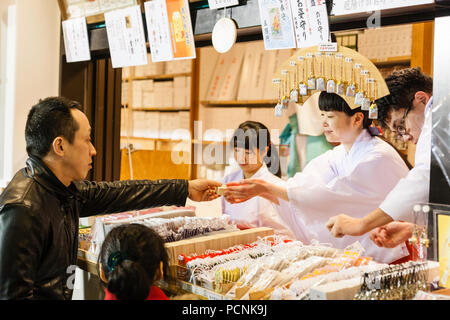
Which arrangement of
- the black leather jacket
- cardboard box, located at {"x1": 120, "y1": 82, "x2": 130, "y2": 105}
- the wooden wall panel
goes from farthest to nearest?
1. cardboard box, located at {"x1": 120, "y1": 82, "x2": 130, "y2": 105}
2. the wooden wall panel
3. the black leather jacket

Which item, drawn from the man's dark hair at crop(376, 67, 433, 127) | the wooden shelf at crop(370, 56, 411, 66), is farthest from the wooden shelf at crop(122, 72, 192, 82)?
the man's dark hair at crop(376, 67, 433, 127)

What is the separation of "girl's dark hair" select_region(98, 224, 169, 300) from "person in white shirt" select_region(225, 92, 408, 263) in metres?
0.95

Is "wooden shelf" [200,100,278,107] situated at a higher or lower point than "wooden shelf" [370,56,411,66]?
lower

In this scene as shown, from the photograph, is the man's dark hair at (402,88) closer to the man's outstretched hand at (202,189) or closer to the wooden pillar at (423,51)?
the wooden pillar at (423,51)

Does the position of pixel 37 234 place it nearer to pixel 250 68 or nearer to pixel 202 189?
pixel 202 189

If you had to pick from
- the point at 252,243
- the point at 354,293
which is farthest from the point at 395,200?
the point at 252,243

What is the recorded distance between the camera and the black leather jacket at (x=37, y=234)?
1722 millimetres

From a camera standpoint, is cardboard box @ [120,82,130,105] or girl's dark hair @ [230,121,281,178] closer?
girl's dark hair @ [230,121,281,178]

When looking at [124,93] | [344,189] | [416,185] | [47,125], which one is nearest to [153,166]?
[124,93]

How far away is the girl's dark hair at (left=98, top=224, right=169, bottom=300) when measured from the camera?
1.52m

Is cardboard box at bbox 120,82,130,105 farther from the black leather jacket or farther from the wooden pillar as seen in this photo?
the wooden pillar

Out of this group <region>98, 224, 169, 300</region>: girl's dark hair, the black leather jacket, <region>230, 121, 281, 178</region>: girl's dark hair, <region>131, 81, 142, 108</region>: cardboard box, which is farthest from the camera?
<region>131, 81, 142, 108</region>: cardboard box

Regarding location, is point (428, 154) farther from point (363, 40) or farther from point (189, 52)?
point (189, 52)

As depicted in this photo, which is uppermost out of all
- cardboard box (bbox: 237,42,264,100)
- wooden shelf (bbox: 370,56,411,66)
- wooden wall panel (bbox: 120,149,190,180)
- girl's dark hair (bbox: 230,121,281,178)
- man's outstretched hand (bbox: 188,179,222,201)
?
cardboard box (bbox: 237,42,264,100)
